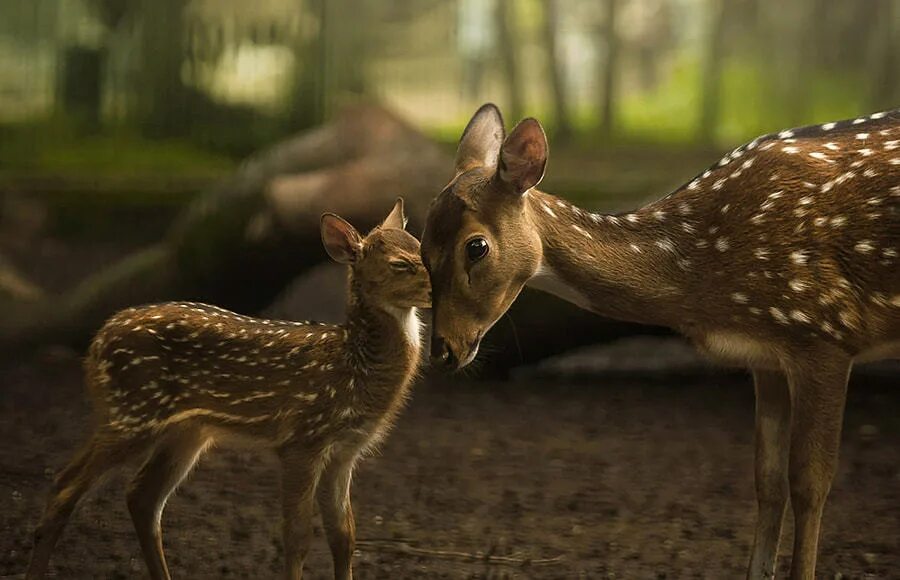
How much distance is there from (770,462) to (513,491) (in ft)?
6.01

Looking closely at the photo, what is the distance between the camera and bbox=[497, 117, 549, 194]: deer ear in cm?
429

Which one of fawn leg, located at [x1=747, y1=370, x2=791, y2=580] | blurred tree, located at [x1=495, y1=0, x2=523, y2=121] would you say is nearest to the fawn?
fawn leg, located at [x1=747, y1=370, x2=791, y2=580]

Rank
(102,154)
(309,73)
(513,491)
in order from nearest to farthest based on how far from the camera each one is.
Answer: (513,491) → (309,73) → (102,154)

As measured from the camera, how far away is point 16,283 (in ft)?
31.1

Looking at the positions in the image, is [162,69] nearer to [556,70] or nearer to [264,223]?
[556,70]

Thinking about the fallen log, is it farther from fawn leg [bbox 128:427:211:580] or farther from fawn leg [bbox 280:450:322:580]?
fawn leg [bbox 280:450:322:580]

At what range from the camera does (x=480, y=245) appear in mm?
4305

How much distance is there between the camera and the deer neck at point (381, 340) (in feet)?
15.2

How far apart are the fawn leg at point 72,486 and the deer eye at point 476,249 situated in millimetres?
1231

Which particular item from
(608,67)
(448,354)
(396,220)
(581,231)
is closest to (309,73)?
(608,67)

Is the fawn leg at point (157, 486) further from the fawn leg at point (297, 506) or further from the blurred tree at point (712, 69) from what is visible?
the blurred tree at point (712, 69)

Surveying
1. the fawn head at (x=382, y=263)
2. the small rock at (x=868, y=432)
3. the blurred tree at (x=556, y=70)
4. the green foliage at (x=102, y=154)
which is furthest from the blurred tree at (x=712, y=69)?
the fawn head at (x=382, y=263)

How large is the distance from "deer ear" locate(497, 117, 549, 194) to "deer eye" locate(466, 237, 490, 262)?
8.0 inches

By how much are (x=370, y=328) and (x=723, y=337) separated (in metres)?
1.10
